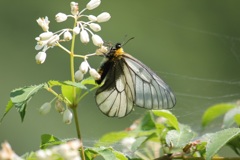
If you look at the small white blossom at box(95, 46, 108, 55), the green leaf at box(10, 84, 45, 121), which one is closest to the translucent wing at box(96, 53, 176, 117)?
the small white blossom at box(95, 46, 108, 55)

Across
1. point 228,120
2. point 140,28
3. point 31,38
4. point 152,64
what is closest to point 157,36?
point 140,28

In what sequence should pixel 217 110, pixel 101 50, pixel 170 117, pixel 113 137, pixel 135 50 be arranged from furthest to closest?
1. pixel 135 50
2. pixel 217 110
3. pixel 113 137
4. pixel 170 117
5. pixel 101 50

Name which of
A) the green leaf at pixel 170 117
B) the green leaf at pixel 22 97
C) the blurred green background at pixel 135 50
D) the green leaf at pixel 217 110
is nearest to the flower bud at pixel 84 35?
the green leaf at pixel 22 97

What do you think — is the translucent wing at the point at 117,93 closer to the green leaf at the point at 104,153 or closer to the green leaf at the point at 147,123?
the green leaf at the point at 147,123

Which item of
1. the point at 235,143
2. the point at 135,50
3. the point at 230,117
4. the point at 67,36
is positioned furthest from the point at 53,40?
the point at 135,50

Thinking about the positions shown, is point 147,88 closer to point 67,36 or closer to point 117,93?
point 117,93

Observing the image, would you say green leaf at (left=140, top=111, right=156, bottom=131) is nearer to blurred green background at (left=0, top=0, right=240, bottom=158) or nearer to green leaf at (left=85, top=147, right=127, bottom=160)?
green leaf at (left=85, top=147, right=127, bottom=160)

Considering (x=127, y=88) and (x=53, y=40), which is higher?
(x=53, y=40)

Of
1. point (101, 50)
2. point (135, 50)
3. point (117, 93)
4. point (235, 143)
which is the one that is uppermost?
point (101, 50)
